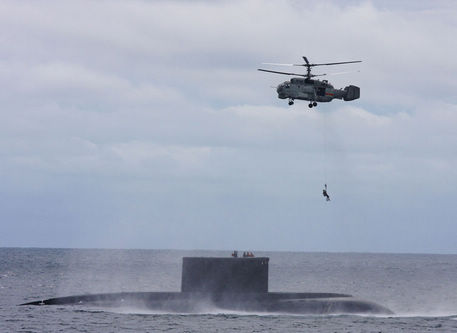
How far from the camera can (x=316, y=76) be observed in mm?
51188

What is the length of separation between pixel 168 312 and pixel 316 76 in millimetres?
18537

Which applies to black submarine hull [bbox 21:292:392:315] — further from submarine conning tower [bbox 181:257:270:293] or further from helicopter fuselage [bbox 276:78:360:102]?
helicopter fuselage [bbox 276:78:360:102]

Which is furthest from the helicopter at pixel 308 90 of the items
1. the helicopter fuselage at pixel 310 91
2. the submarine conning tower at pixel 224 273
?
the submarine conning tower at pixel 224 273

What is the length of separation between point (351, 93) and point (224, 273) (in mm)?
15756

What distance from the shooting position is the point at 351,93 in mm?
54250

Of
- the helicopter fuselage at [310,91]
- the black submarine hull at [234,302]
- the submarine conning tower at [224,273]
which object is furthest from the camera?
the helicopter fuselage at [310,91]

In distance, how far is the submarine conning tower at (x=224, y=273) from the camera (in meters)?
48.3

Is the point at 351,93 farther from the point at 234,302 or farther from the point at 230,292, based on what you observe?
the point at 234,302

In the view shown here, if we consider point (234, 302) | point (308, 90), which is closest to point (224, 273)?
point (234, 302)

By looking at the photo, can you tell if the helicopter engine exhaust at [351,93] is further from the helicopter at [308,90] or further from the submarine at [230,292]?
the submarine at [230,292]

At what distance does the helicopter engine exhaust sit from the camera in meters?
54.0

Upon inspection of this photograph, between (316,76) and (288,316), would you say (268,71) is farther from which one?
(288,316)

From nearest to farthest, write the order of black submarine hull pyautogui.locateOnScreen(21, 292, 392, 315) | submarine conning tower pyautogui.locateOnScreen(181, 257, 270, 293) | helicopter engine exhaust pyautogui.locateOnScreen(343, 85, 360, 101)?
submarine conning tower pyautogui.locateOnScreen(181, 257, 270, 293)
black submarine hull pyautogui.locateOnScreen(21, 292, 392, 315)
helicopter engine exhaust pyautogui.locateOnScreen(343, 85, 360, 101)

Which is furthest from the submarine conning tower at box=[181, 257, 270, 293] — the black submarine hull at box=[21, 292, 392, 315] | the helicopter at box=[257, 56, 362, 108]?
the helicopter at box=[257, 56, 362, 108]
